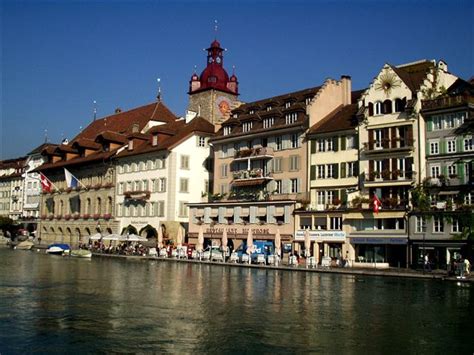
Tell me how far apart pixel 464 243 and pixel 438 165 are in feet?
24.6

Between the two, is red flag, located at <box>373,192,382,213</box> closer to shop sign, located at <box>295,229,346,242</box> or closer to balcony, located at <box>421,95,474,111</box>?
shop sign, located at <box>295,229,346,242</box>

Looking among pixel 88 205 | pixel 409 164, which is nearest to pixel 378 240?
pixel 409 164

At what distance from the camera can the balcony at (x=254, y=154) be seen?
72.8 metres

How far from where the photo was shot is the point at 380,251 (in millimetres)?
60969

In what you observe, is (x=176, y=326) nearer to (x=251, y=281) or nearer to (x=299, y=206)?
(x=251, y=281)

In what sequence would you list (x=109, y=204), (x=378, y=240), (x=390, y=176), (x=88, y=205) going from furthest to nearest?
1. (x=88, y=205)
2. (x=109, y=204)
3. (x=378, y=240)
4. (x=390, y=176)

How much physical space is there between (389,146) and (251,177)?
1862 cm

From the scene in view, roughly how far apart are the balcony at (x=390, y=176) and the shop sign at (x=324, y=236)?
19.4ft

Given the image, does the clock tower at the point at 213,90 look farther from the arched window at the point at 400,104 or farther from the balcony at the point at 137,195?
the arched window at the point at 400,104

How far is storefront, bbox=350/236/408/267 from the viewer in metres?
59.2

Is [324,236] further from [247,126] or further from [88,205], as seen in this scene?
[88,205]

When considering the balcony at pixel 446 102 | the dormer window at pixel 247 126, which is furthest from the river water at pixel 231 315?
the dormer window at pixel 247 126

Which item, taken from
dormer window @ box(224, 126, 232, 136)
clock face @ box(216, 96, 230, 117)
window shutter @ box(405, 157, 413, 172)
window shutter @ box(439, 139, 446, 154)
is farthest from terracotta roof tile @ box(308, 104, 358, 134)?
clock face @ box(216, 96, 230, 117)

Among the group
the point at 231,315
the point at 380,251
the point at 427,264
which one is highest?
the point at 380,251
